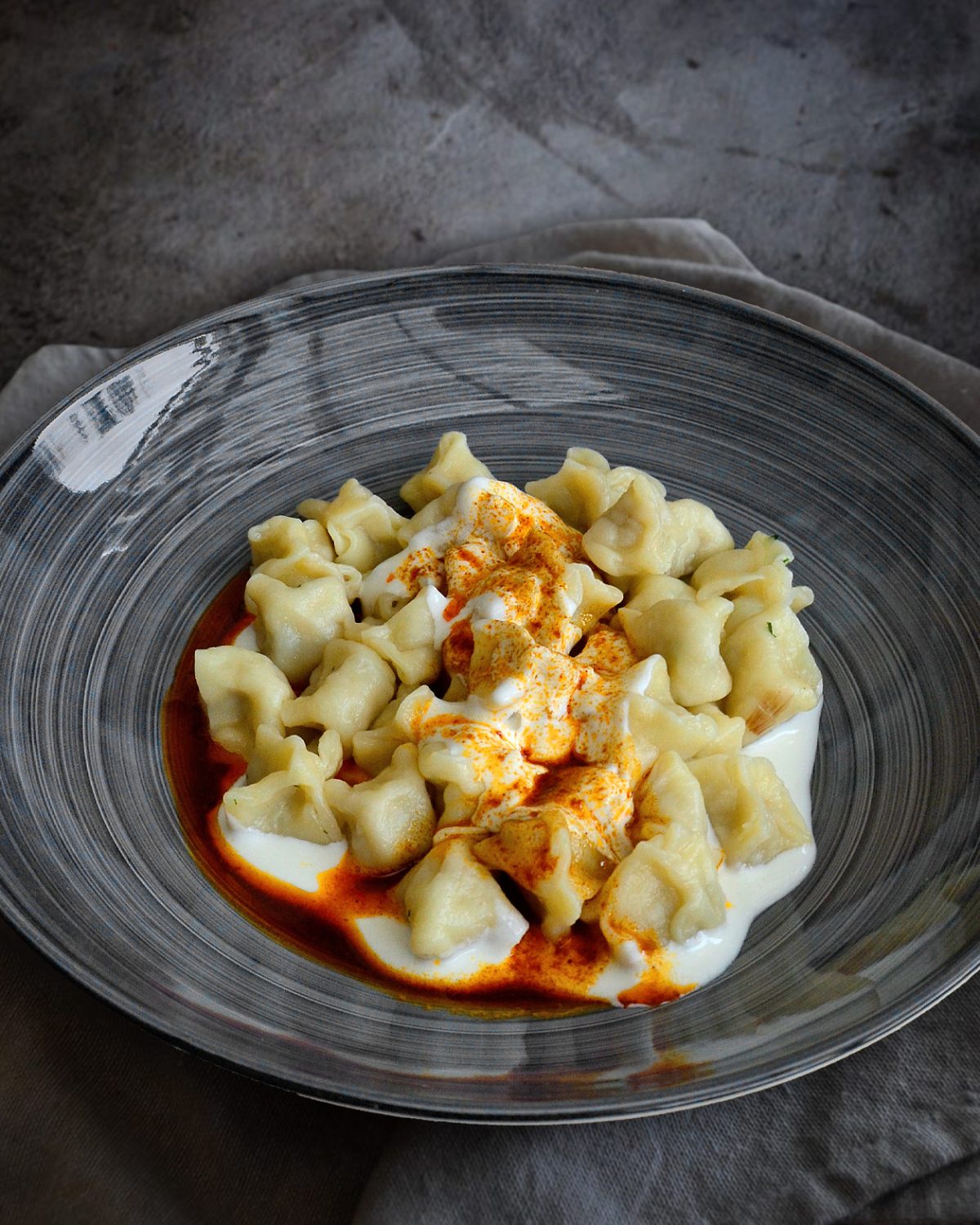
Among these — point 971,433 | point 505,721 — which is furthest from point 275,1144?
point 971,433

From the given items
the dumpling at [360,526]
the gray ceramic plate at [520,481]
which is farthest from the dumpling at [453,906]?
the dumpling at [360,526]

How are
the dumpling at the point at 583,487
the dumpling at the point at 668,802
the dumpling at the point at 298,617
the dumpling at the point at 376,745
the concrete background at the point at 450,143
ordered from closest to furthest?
the dumpling at the point at 668,802 < the dumpling at the point at 376,745 < the dumpling at the point at 298,617 < the dumpling at the point at 583,487 < the concrete background at the point at 450,143

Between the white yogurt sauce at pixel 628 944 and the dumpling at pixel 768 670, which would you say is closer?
the white yogurt sauce at pixel 628 944

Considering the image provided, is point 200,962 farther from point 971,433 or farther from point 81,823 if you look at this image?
point 971,433

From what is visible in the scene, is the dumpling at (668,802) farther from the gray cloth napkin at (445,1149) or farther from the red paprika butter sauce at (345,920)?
the gray cloth napkin at (445,1149)

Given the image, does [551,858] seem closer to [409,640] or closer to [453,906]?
[453,906]

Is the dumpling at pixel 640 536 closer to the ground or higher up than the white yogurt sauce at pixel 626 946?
higher up

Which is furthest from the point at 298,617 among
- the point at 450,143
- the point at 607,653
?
the point at 450,143

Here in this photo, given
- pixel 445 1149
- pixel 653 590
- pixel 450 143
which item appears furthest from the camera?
pixel 450 143
